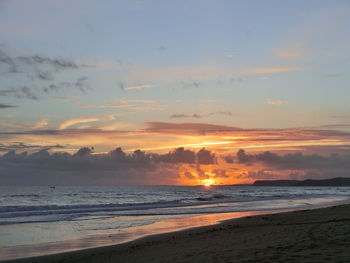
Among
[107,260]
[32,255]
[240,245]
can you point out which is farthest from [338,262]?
[32,255]

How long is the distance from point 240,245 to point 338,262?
15.8ft

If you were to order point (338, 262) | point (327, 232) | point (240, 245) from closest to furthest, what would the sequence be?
point (338, 262)
point (240, 245)
point (327, 232)

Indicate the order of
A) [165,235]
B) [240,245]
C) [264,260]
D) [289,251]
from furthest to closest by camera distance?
[165,235], [240,245], [289,251], [264,260]

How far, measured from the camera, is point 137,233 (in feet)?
67.3

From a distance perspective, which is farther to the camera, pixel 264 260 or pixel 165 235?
pixel 165 235

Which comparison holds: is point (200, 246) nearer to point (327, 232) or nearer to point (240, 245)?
point (240, 245)

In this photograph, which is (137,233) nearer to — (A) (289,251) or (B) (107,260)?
(B) (107,260)

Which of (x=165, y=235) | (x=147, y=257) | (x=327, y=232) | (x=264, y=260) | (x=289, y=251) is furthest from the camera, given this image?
(x=165, y=235)

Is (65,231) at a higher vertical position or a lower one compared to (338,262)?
lower

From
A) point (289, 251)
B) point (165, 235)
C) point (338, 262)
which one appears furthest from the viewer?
point (165, 235)

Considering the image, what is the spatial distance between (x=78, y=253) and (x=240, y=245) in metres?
6.46

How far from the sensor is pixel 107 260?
12938 millimetres

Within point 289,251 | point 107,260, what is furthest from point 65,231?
point 289,251

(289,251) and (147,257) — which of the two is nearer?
(289,251)
